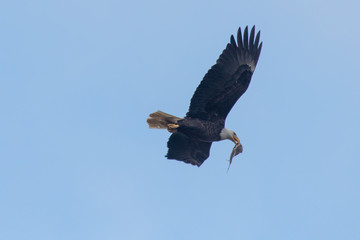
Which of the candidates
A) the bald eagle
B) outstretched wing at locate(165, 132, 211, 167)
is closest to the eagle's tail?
the bald eagle

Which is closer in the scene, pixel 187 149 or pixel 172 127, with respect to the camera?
pixel 172 127

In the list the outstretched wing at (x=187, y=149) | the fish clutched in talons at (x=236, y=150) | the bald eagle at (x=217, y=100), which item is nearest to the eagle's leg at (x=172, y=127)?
the bald eagle at (x=217, y=100)

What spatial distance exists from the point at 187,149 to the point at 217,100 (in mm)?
1505

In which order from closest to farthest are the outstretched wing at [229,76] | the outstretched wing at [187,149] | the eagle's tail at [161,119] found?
the outstretched wing at [229,76]
the eagle's tail at [161,119]
the outstretched wing at [187,149]

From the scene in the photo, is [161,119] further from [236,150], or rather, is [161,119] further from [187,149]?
[236,150]

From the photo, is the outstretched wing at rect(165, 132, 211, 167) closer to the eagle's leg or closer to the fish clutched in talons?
the eagle's leg

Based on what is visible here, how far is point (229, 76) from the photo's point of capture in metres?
25.4

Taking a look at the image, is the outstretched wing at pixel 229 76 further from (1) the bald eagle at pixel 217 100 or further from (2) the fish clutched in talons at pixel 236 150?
(2) the fish clutched in talons at pixel 236 150

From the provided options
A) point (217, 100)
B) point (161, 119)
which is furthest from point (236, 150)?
point (161, 119)

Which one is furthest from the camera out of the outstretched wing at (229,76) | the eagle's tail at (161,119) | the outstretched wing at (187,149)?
the outstretched wing at (187,149)

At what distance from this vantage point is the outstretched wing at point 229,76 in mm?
25375

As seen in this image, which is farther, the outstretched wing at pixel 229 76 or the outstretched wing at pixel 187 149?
the outstretched wing at pixel 187 149

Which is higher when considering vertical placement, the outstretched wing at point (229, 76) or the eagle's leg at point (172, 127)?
the outstretched wing at point (229, 76)

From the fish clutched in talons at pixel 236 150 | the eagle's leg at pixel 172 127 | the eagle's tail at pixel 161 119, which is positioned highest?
the eagle's tail at pixel 161 119
